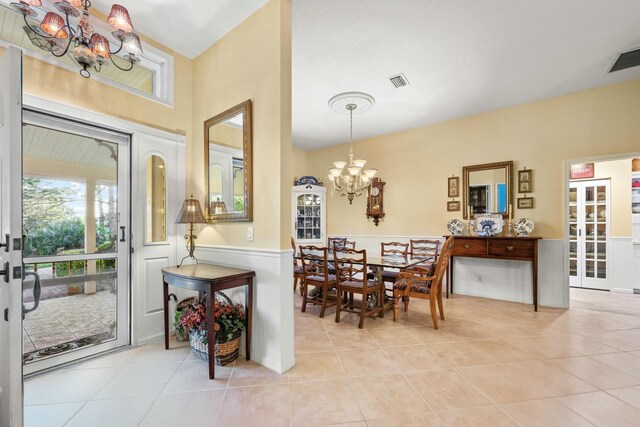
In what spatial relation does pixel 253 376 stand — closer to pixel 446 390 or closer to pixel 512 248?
pixel 446 390

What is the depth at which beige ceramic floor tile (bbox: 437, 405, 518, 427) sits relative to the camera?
64.5 inches

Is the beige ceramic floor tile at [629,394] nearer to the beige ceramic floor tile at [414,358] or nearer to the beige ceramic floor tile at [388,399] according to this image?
the beige ceramic floor tile at [414,358]

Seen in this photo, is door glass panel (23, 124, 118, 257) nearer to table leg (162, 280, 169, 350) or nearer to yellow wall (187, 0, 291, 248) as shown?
table leg (162, 280, 169, 350)

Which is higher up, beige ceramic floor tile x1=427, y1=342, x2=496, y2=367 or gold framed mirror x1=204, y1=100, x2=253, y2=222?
gold framed mirror x1=204, y1=100, x2=253, y2=222

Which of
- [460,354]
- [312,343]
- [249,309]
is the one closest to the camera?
[249,309]

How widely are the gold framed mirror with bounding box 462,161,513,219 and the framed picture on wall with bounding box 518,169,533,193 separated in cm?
Result: 11

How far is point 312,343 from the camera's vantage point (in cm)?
274

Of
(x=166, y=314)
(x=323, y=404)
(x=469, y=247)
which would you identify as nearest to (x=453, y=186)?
(x=469, y=247)

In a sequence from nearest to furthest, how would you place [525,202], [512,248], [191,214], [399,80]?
[191,214]
[399,80]
[512,248]
[525,202]

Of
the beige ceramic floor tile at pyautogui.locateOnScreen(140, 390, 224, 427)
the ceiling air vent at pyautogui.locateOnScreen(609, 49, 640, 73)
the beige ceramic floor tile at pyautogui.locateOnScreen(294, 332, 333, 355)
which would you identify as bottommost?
the beige ceramic floor tile at pyautogui.locateOnScreen(294, 332, 333, 355)

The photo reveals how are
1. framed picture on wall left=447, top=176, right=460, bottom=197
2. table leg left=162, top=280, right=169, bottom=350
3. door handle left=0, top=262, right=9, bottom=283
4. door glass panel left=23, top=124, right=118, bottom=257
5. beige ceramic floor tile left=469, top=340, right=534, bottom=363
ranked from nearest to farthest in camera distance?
door handle left=0, top=262, right=9, bottom=283, door glass panel left=23, top=124, right=118, bottom=257, beige ceramic floor tile left=469, top=340, right=534, bottom=363, table leg left=162, top=280, right=169, bottom=350, framed picture on wall left=447, top=176, right=460, bottom=197

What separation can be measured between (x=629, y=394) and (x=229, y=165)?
3.61m

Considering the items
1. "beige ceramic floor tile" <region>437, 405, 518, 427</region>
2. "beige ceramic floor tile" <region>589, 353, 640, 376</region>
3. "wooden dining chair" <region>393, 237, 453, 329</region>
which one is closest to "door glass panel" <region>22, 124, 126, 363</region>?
"beige ceramic floor tile" <region>437, 405, 518, 427</region>

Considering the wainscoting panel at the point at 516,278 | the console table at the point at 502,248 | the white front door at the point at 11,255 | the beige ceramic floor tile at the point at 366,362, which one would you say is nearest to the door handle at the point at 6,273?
the white front door at the point at 11,255
